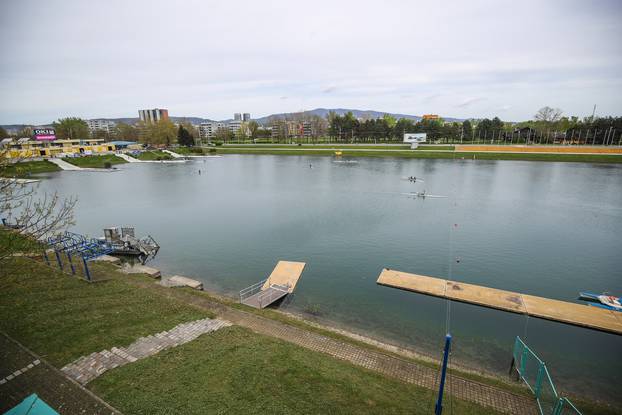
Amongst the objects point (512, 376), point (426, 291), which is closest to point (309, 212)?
point (426, 291)

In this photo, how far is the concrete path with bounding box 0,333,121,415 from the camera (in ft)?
24.9

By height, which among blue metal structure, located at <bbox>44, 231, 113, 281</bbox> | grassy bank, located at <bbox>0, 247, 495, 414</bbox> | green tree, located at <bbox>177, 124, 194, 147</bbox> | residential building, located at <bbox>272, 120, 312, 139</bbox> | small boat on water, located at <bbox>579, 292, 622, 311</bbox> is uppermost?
residential building, located at <bbox>272, 120, 312, 139</bbox>

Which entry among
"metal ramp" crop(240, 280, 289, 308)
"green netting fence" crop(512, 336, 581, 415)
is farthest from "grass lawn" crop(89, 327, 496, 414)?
"metal ramp" crop(240, 280, 289, 308)

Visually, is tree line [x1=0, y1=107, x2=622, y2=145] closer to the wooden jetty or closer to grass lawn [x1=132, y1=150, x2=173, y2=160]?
grass lawn [x1=132, y1=150, x2=173, y2=160]

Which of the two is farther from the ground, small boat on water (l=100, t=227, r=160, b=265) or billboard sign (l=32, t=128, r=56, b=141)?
billboard sign (l=32, t=128, r=56, b=141)

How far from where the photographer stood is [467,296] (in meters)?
16.9

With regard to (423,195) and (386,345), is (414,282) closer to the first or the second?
(386,345)

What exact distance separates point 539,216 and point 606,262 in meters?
11.0

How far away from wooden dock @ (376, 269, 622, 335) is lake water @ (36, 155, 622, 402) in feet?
1.62

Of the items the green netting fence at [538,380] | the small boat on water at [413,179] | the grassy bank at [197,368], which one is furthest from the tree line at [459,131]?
the green netting fence at [538,380]

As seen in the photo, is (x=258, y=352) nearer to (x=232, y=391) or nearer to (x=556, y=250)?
(x=232, y=391)

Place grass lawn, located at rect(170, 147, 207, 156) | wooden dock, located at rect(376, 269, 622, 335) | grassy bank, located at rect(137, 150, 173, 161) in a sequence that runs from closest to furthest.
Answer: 1. wooden dock, located at rect(376, 269, 622, 335)
2. grassy bank, located at rect(137, 150, 173, 161)
3. grass lawn, located at rect(170, 147, 207, 156)

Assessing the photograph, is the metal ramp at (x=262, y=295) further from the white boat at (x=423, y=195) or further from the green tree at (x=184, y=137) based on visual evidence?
the green tree at (x=184, y=137)

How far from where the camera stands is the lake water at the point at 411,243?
14.0m
